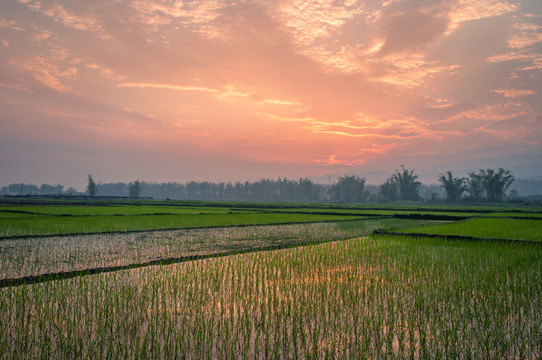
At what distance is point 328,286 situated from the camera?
608 cm

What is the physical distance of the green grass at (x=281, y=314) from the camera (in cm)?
360

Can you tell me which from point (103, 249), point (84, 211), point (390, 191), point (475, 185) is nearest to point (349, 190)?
point (390, 191)

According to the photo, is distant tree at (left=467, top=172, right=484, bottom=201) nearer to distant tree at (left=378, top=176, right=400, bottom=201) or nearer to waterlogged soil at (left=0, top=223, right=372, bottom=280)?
distant tree at (left=378, top=176, right=400, bottom=201)

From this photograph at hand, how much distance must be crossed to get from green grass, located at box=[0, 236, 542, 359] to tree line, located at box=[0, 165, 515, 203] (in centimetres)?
7235

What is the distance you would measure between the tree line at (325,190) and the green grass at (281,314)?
7235cm

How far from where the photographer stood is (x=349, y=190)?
313 ft

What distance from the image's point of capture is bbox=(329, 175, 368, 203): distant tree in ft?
304

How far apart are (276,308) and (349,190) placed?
9324cm

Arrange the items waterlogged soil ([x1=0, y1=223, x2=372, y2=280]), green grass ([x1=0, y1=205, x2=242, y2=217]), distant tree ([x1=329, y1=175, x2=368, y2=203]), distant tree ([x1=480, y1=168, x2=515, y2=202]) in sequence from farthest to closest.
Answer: distant tree ([x1=329, y1=175, x2=368, y2=203])
distant tree ([x1=480, y1=168, x2=515, y2=202])
green grass ([x1=0, y1=205, x2=242, y2=217])
waterlogged soil ([x1=0, y1=223, x2=372, y2=280])

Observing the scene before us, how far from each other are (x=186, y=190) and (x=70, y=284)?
160 meters

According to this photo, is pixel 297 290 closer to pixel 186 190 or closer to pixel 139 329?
pixel 139 329

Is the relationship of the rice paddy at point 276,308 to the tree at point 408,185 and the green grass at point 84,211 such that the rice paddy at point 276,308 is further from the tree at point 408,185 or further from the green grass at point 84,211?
the tree at point 408,185

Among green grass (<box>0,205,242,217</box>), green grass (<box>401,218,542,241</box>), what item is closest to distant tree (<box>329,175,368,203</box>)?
green grass (<box>0,205,242,217</box>)

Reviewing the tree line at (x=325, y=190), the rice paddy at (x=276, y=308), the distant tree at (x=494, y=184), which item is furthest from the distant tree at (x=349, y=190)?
the rice paddy at (x=276, y=308)
